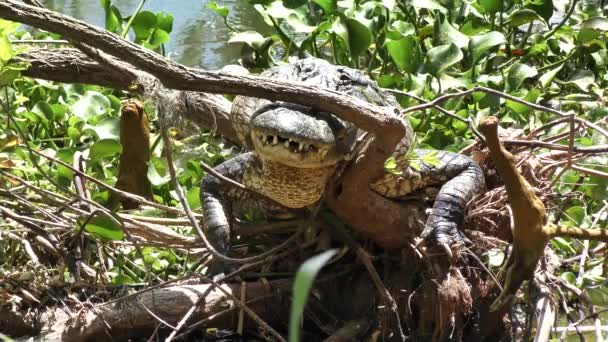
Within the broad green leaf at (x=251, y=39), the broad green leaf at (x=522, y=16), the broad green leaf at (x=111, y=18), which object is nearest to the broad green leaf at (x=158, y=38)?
the broad green leaf at (x=111, y=18)

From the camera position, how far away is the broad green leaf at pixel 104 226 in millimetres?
3431

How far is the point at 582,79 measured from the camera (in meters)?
5.34

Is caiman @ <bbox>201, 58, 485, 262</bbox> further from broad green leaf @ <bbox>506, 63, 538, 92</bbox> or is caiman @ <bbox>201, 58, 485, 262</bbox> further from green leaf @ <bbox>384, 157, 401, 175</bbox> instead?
broad green leaf @ <bbox>506, 63, 538, 92</bbox>

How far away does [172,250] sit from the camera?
154 inches

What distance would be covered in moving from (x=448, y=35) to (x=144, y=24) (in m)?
1.56

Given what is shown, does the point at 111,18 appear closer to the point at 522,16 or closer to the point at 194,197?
the point at 194,197

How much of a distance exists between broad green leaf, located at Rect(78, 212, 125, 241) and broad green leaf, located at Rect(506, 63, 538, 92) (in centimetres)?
225

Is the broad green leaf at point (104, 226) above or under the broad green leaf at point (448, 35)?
above

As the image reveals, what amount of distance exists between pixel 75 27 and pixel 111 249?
1.33 meters

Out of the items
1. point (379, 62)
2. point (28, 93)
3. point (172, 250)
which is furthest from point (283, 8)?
point (172, 250)

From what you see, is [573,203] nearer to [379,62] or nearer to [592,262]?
[592,262]

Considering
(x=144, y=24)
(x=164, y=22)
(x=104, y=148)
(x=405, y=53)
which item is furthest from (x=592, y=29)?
(x=104, y=148)

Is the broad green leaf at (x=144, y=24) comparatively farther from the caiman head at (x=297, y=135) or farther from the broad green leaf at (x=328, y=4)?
the caiman head at (x=297, y=135)

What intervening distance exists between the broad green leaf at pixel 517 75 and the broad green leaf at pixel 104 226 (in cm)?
225
